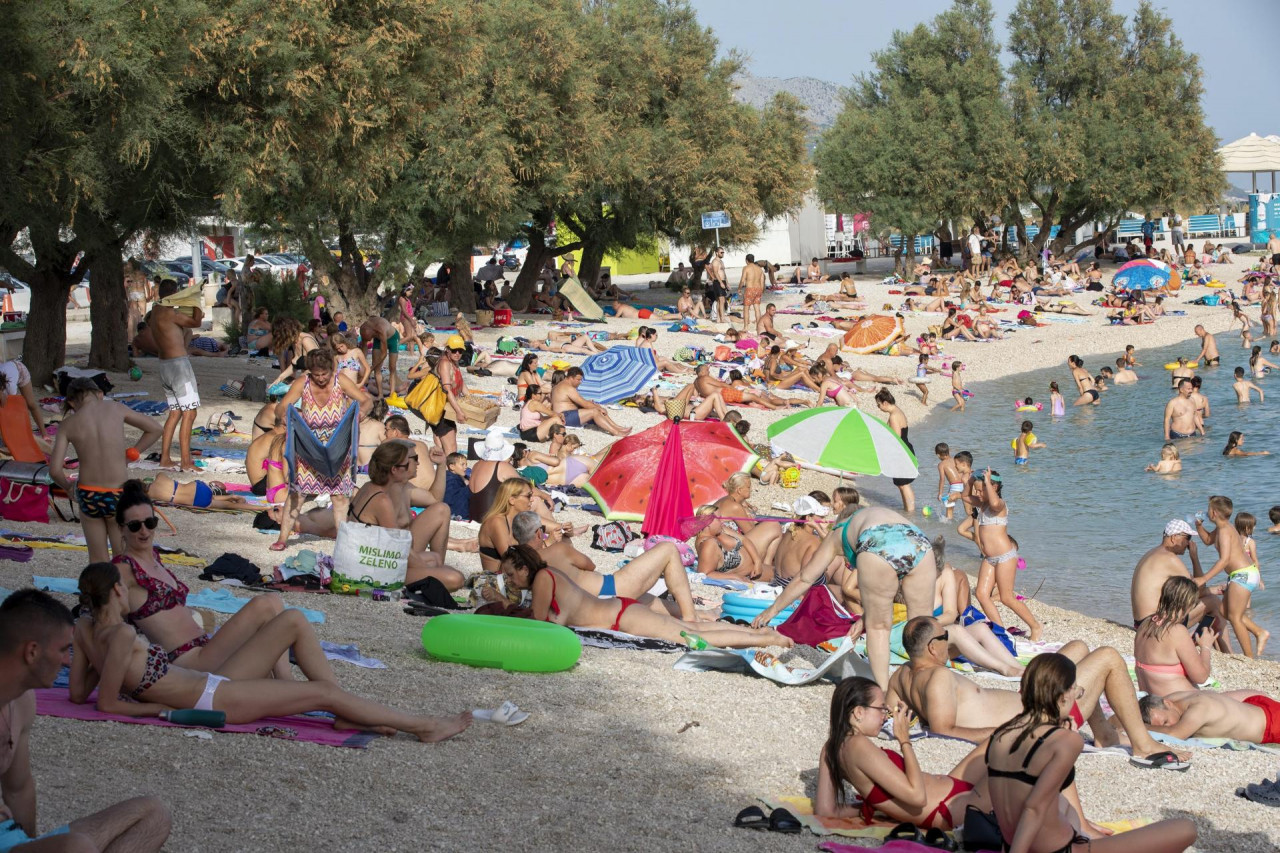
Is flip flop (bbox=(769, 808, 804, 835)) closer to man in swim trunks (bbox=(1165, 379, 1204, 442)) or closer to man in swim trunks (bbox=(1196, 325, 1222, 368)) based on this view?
man in swim trunks (bbox=(1165, 379, 1204, 442))

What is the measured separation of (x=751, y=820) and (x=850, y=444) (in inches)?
301

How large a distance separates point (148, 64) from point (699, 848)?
9.62 metres

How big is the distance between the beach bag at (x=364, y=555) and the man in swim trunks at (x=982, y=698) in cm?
317

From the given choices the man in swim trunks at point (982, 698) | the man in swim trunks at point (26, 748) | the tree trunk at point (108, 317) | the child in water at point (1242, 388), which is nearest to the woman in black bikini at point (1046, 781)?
the man in swim trunks at point (982, 698)

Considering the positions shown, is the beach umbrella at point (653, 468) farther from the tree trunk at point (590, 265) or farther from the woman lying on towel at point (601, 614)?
the tree trunk at point (590, 265)

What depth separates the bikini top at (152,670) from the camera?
5.02 metres

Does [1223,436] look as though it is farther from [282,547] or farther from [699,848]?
[699,848]

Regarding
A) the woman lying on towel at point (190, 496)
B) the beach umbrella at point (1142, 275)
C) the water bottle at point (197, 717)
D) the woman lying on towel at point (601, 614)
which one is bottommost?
the woman lying on towel at point (601, 614)

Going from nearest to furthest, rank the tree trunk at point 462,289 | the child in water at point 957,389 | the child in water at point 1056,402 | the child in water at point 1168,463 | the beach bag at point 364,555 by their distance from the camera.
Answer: the beach bag at point 364,555 < the child in water at point 1168,463 < the child in water at point 1056,402 < the child in water at point 957,389 < the tree trunk at point 462,289

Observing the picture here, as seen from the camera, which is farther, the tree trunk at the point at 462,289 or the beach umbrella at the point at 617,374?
the tree trunk at the point at 462,289

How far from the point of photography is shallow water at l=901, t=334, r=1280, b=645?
11984 mm

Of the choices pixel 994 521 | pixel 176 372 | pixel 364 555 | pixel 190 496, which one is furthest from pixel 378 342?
pixel 994 521

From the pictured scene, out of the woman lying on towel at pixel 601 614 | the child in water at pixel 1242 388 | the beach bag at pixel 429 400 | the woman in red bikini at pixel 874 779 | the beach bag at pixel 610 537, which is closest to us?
the woman in red bikini at pixel 874 779

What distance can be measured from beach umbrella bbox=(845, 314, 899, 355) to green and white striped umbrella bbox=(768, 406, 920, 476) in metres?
13.3
